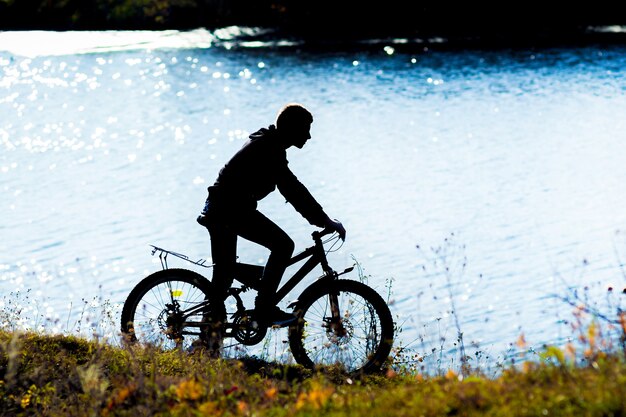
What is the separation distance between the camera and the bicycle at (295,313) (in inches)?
329

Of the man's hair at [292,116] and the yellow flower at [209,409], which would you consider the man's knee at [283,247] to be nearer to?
the man's hair at [292,116]

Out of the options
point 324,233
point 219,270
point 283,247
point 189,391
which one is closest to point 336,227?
point 324,233

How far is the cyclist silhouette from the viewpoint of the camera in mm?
8125

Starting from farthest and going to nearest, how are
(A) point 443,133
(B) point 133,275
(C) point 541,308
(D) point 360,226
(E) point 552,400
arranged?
1. (A) point 443,133
2. (D) point 360,226
3. (B) point 133,275
4. (C) point 541,308
5. (E) point 552,400

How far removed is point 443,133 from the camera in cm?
2856

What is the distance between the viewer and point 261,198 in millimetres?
8086

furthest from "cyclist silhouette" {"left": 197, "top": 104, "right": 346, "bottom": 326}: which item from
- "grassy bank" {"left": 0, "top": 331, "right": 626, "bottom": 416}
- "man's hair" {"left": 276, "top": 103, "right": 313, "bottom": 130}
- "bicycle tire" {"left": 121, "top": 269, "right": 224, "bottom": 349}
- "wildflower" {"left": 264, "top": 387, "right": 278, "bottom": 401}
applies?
"wildflower" {"left": 264, "top": 387, "right": 278, "bottom": 401}

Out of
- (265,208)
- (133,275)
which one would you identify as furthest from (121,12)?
(133,275)

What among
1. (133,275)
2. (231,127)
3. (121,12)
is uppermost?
(121,12)

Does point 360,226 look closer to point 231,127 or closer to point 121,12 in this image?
point 231,127

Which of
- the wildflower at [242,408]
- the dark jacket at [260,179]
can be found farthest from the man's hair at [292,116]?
the wildflower at [242,408]

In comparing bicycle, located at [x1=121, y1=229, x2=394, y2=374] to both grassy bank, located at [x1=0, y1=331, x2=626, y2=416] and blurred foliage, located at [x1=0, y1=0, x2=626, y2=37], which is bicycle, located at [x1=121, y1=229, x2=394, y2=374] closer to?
grassy bank, located at [x1=0, y1=331, x2=626, y2=416]

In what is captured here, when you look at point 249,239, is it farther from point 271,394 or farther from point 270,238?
point 271,394

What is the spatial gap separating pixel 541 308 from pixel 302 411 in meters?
7.53
